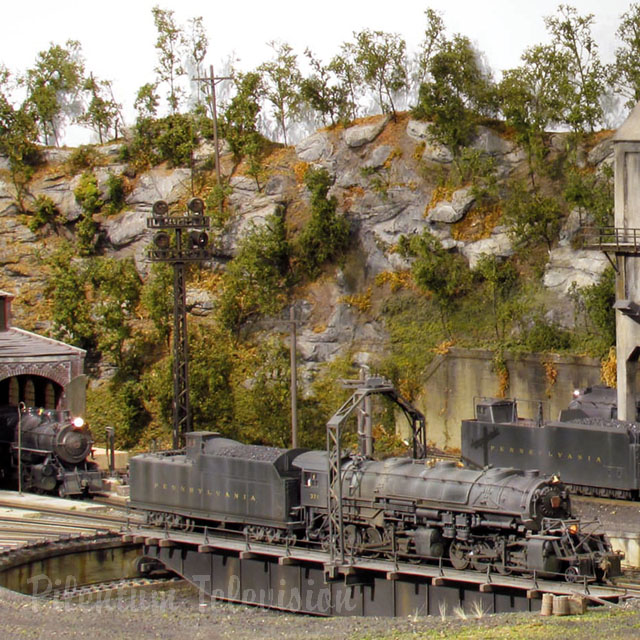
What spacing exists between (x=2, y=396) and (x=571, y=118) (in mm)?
26718

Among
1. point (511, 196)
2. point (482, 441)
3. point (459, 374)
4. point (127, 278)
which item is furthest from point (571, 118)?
point (127, 278)

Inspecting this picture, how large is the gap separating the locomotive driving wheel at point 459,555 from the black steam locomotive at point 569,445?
9557 mm

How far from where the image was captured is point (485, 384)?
1758 inches

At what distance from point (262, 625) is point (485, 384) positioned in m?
22.8

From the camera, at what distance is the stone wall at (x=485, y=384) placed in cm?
4297

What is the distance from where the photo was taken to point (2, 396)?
47.7m

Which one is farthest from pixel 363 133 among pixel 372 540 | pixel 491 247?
pixel 372 540

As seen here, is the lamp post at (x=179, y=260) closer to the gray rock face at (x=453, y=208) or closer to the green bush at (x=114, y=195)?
the gray rock face at (x=453, y=208)

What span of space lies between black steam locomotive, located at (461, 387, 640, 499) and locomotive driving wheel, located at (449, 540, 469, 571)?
31.4ft

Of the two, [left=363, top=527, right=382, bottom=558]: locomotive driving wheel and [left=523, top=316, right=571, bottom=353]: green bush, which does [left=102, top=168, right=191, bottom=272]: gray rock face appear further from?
[left=363, top=527, right=382, bottom=558]: locomotive driving wheel

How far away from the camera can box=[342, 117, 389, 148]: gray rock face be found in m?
53.0

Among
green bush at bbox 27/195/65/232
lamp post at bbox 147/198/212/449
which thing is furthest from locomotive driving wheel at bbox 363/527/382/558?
green bush at bbox 27/195/65/232

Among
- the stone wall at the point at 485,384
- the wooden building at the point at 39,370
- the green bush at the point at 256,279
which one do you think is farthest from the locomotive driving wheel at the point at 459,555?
the green bush at the point at 256,279

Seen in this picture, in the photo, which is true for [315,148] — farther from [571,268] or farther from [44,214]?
[571,268]
